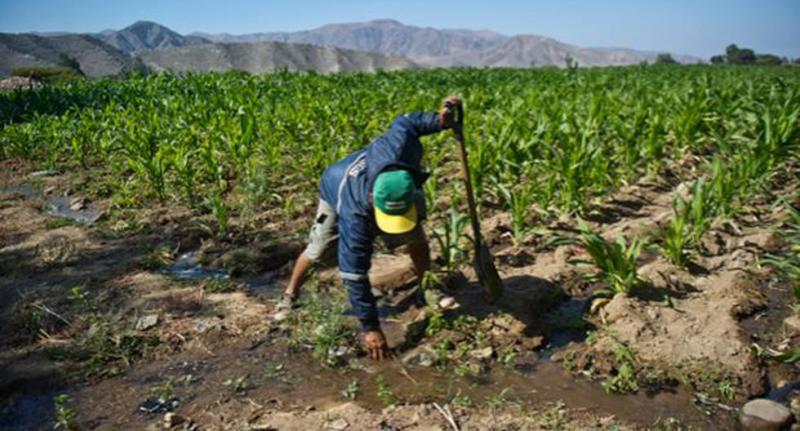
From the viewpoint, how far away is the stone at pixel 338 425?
2.30 metres

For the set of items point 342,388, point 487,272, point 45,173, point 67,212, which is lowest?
point 342,388

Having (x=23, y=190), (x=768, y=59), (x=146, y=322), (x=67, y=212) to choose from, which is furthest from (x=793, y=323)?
(x=768, y=59)

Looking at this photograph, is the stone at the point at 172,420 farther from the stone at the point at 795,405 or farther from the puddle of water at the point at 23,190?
the puddle of water at the point at 23,190

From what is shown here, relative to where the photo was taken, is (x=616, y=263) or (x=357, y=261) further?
(x=616, y=263)

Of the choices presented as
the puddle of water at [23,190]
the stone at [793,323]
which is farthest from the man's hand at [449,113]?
the puddle of water at [23,190]

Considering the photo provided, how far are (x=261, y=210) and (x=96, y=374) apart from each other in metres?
2.37

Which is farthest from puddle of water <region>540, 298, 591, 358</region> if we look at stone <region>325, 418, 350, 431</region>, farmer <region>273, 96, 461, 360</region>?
stone <region>325, 418, 350, 431</region>

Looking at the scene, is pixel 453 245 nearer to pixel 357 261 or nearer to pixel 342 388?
pixel 357 261

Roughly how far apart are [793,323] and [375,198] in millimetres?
2299

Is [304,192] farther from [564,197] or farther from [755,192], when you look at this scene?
[755,192]

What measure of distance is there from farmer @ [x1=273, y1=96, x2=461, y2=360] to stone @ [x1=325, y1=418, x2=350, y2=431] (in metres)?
0.55

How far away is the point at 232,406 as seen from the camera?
2.52 meters

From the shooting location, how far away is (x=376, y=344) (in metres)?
2.84

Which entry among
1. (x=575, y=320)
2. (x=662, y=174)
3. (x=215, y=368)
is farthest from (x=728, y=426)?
(x=662, y=174)
